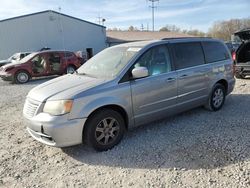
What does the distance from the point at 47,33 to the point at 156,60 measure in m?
25.4

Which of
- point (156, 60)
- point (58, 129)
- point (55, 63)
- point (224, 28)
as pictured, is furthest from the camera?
point (224, 28)

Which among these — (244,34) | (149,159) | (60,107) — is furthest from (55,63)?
(149,159)

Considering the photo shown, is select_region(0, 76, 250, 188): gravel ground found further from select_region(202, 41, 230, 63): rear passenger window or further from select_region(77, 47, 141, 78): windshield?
select_region(202, 41, 230, 63): rear passenger window

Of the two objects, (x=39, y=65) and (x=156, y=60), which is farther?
(x=39, y=65)

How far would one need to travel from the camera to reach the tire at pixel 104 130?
405 cm

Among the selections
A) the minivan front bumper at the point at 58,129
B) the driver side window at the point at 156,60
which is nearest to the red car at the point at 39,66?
the driver side window at the point at 156,60

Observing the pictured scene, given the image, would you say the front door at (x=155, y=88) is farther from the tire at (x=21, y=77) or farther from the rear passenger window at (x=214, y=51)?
the tire at (x=21, y=77)

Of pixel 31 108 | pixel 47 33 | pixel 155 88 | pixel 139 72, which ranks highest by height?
pixel 47 33

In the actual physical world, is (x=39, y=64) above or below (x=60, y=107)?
below

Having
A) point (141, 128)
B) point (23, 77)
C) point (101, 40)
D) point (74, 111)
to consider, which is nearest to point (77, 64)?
point (23, 77)

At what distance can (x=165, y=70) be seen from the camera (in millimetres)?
4906

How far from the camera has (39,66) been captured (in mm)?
14078

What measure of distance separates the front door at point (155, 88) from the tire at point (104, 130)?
1.24 ft

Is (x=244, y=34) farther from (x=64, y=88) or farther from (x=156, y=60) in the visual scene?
(x=64, y=88)
